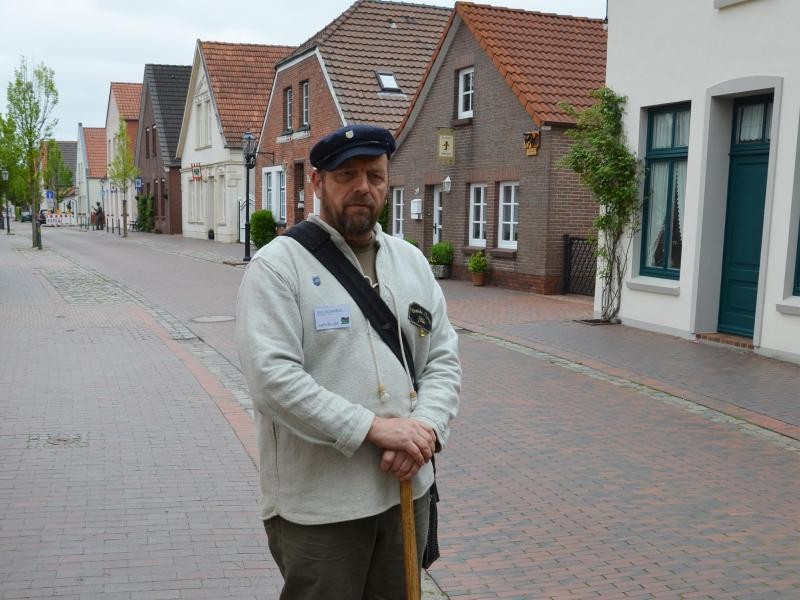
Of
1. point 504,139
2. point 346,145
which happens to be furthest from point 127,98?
point 346,145

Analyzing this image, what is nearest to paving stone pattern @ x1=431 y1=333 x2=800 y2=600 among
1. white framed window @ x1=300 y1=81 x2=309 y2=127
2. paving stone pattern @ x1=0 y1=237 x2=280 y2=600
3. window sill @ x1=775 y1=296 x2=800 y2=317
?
paving stone pattern @ x1=0 y1=237 x2=280 y2=600

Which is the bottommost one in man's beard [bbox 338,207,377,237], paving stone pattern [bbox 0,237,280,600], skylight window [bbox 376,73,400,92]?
paving stone pattern [bbox 0,237,280,600]

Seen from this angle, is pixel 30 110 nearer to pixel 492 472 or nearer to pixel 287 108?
pixel 287 108

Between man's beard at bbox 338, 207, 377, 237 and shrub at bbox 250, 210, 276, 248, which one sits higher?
man's beard at bbox 338, 207, 377, 237

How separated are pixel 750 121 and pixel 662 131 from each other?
151cm

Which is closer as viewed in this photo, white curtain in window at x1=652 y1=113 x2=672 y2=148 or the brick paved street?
the brick paved street

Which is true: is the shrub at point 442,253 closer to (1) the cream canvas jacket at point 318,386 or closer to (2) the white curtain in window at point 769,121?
(2) the white curtain in window at point 769,121

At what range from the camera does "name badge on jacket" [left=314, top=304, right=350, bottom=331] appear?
244 centimetres

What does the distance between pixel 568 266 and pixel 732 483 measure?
11270 mm

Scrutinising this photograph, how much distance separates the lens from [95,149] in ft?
234

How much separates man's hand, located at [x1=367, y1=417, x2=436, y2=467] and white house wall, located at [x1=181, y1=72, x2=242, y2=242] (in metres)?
32.6

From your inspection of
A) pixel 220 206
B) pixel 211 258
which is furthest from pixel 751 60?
pixel 220 206

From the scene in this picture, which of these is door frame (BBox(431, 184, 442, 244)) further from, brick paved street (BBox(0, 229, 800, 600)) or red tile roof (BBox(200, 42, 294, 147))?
red tile roof (BBox(200, 42, 294, 147))

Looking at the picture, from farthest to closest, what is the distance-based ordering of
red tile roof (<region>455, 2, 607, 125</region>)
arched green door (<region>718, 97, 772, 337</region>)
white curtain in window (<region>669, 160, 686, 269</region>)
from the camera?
1. red tile roof (<region>455, 2, 607, 125</region>)
2. white curtain in window (<region>669, 160, 686, 269</region>)
3. arched green door (<region>718, 97, 772, 337</region>)
